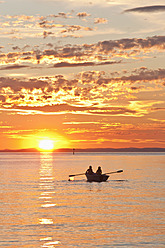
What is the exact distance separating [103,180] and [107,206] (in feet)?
114

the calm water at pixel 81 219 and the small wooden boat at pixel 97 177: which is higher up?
the small wooden boat at pixel 97 177

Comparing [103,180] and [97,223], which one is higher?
[103,180]

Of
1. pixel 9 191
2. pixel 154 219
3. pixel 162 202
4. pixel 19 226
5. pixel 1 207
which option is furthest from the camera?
pixel 9 191

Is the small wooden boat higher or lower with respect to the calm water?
higher

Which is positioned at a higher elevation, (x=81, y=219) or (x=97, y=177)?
(x=97, y=177)

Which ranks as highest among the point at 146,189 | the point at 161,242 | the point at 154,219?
the point at 146,189

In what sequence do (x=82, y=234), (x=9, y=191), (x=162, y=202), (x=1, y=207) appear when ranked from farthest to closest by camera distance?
(x=9, y=191) → (x=162, y=202) → (x=1, y=207) → (x=82, y=234)

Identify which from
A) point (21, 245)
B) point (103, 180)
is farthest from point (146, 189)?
point (21, 245)

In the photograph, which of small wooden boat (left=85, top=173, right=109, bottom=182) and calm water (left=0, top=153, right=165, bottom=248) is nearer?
calm water (left=0, top=153, right=165, bottom=248)

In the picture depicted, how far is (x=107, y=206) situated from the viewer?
52438 millimetres

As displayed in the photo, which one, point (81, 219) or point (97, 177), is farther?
point (97, 177)

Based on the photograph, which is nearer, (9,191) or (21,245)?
(21,245)

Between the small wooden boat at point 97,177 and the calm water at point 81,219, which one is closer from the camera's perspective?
the calm water at point 81,219

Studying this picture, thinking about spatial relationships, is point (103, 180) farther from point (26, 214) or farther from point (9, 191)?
point (26, 214)
